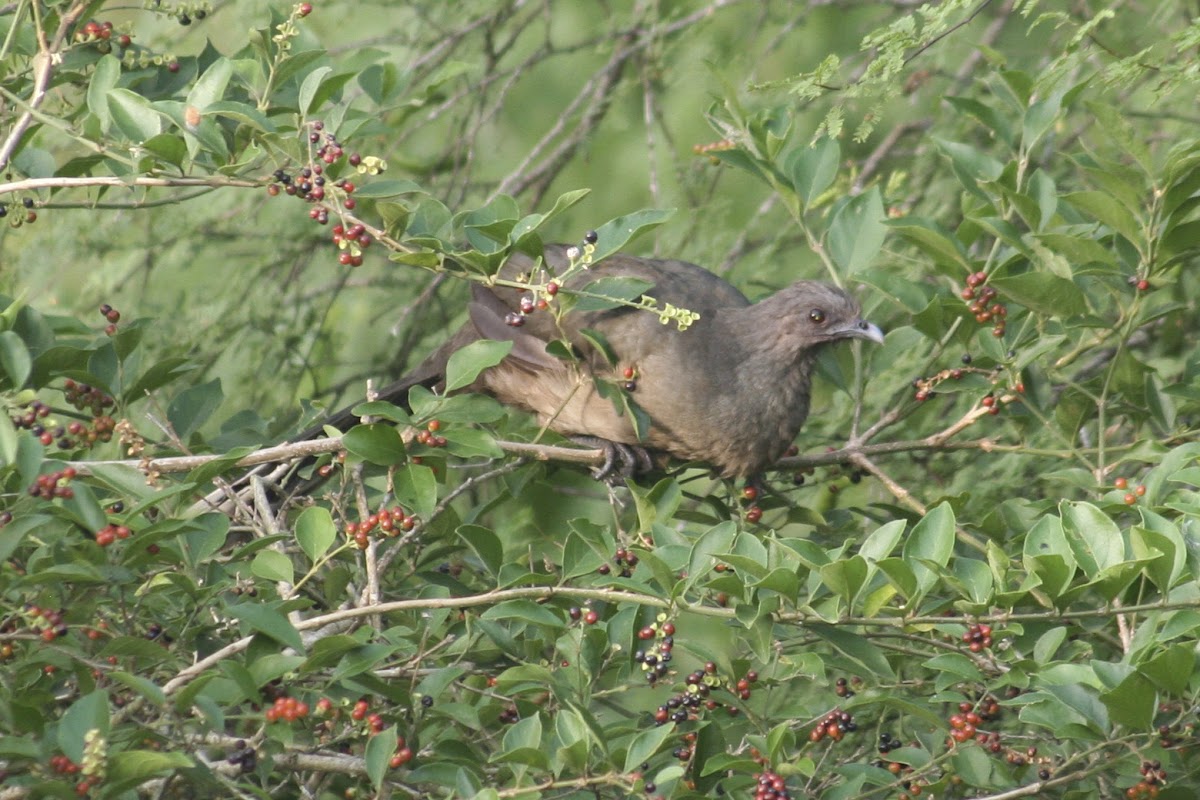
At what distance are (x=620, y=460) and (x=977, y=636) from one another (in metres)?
2.22

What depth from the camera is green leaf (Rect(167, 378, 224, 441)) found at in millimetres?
3883

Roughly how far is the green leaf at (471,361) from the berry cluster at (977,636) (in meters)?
1.14

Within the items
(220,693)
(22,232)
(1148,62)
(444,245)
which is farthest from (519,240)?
(22,232)

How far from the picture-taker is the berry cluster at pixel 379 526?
3115mm

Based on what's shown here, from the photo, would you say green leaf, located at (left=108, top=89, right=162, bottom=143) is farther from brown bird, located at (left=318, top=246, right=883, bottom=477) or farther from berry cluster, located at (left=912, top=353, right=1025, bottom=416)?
berry cluster, located at (left=912, top=353, right=1025, bottom=416)

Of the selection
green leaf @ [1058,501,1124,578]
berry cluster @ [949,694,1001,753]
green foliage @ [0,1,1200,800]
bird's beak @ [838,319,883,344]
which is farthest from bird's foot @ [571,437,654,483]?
green leaf @ [1058,501,1124,578]

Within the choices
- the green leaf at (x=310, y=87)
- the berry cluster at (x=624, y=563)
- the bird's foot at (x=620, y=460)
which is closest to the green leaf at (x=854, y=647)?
the berry cluster at (x=624, y=563)

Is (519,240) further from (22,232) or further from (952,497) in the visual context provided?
(22,232)

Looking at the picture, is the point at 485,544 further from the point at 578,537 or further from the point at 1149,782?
the point at 1149,782

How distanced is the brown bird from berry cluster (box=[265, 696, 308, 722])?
2.21 m

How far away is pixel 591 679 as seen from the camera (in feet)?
10.6

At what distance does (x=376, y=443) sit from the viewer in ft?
10.7

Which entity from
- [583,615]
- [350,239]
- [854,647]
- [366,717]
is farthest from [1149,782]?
[350,239]

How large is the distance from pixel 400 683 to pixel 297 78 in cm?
163
